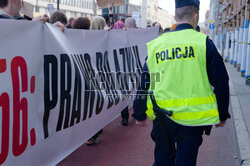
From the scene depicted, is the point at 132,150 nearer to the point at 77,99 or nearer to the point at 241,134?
the point at 77,99

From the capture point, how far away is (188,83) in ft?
8.88

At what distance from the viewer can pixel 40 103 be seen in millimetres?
3352

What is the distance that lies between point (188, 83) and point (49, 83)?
154 centimetres

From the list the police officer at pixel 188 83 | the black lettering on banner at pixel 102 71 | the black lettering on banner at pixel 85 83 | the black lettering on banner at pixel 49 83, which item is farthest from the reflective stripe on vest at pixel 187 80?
the black lettering on banner at pixel 102 71

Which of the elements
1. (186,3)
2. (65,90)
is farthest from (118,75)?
(186,3)

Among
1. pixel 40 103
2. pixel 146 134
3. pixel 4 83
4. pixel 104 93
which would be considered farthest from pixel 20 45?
→ pixel 146 134

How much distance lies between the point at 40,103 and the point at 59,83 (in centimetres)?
39

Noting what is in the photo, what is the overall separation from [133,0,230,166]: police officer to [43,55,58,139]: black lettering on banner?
1.18 m

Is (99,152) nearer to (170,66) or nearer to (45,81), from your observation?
(45,81)

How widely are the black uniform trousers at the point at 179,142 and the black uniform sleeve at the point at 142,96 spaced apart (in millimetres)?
217

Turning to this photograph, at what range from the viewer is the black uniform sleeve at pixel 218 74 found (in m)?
2.69

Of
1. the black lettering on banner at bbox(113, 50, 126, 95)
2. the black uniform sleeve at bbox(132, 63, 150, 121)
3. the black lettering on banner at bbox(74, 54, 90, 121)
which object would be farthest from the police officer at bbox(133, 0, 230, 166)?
the black lettering on banner at bbox(113, 50, 126, 95)

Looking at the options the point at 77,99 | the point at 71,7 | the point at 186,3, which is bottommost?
the point at 77,99

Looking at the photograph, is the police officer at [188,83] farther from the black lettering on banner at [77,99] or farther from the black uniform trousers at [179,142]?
the black lettering on banner at [77,99]
